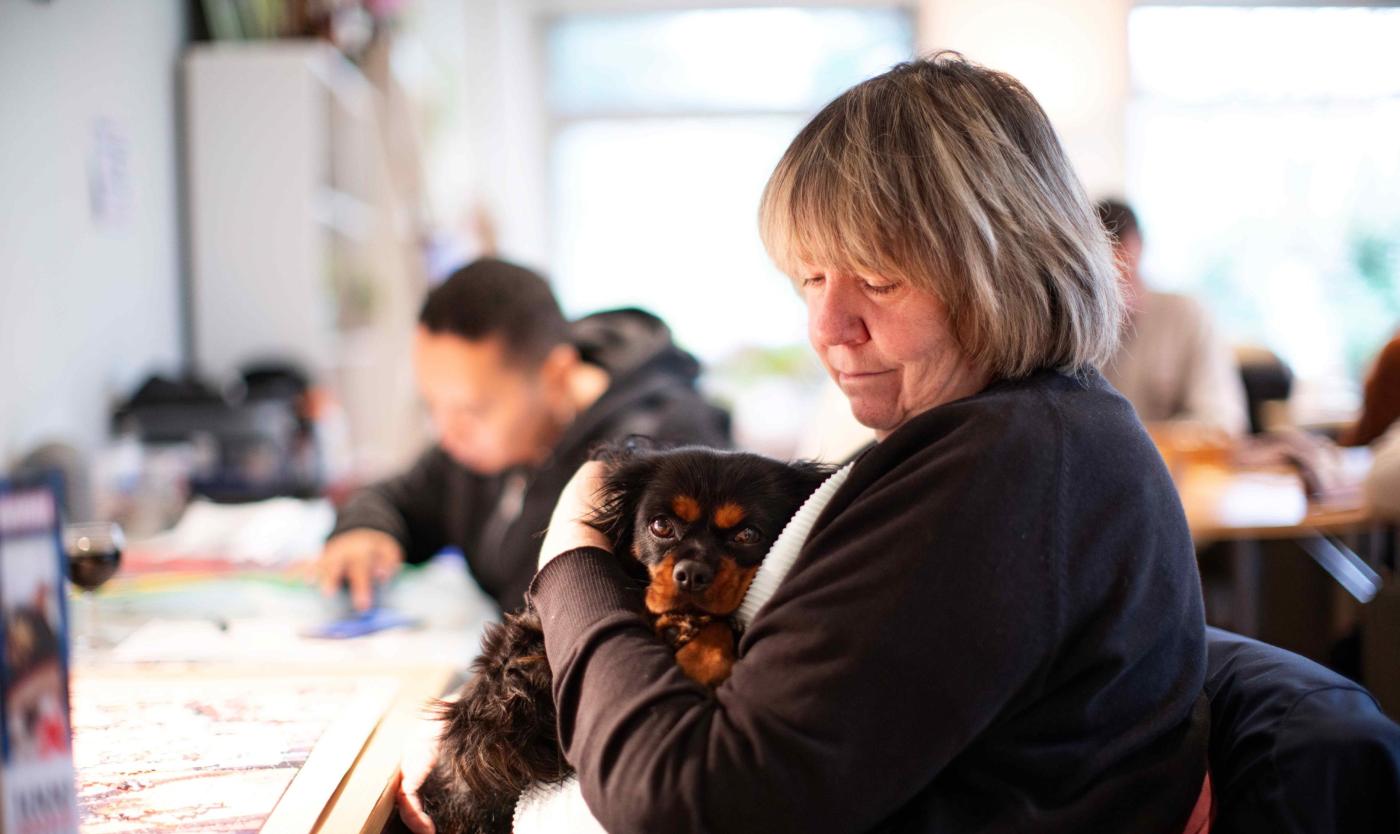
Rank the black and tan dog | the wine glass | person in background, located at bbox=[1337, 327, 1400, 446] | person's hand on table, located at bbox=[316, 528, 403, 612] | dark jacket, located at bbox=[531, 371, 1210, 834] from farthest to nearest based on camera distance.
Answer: person in background, located at bbox=[1337, 327, 1400, 446] < person's hand on table, located at bbox=[316, 528, 403, 612] < the wine glass < the black and tan dog < dark jacket, located at bbox=[531, 371, 1210, 834]

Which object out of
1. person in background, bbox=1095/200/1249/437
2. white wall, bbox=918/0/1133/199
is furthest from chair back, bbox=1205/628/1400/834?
white wall, bbox=918/0/1133/199

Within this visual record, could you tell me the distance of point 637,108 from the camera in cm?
766

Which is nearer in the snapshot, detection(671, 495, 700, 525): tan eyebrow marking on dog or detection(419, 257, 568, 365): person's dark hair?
detection(671, 495, 700, 525): tan eyebrow marking on dog

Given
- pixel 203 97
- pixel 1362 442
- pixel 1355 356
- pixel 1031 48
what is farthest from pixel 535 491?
pixel 1355 356

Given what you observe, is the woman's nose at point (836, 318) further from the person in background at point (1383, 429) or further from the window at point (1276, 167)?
the window at point (1276, 167)

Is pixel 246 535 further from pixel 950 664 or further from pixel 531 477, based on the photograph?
pixel 950 664

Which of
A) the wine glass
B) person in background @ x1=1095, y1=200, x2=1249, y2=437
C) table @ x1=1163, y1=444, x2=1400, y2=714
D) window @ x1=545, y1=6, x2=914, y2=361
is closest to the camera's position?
the wine glass

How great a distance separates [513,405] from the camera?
2270 millimetres

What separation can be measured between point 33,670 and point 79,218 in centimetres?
250

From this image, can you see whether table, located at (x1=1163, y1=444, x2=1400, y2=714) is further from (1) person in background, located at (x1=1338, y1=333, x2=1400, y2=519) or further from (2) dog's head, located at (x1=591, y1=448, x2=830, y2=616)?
(2) dog's head, located at (x1=591, y1=448, x2=830, y2=616)

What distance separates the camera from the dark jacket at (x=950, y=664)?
894 millimetres

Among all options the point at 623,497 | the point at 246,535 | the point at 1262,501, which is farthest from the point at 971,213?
the point at 1262,501

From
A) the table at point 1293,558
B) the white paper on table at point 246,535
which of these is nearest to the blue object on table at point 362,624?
the white paper on table at point 246,535

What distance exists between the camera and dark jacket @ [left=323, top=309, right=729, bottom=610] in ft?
6.89
